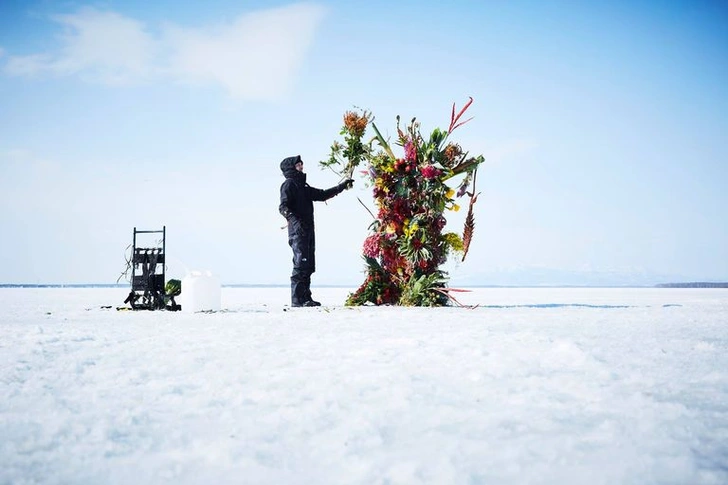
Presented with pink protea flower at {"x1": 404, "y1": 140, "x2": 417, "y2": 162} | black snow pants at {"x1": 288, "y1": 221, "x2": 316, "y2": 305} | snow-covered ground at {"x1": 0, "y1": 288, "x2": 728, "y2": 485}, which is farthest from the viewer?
black snow pants at {"x1": 288, "y1": 221, "x2": 316, "y2": 305}

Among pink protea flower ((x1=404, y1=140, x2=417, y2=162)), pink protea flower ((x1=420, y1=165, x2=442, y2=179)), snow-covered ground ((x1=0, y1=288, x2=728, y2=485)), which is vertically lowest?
snow-covered ground ((x1=0, y1=288, x2=728, y2=485))

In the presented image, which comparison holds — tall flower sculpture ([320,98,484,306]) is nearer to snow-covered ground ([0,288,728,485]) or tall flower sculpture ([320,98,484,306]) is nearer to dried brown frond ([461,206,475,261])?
dried brown frond ([461,206,475,261])

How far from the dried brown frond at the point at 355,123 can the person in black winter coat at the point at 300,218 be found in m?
0.81

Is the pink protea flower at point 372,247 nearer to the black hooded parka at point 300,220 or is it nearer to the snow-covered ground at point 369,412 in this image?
the black hooded parka at point 300,220

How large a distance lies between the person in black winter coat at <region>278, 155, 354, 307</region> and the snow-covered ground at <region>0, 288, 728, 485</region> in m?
4.93

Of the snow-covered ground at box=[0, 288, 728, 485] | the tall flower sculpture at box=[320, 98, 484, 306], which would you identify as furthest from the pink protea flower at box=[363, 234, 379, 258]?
the snow-covered ground at box=[0, 288, 728, 485]

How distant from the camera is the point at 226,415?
2.00 meters

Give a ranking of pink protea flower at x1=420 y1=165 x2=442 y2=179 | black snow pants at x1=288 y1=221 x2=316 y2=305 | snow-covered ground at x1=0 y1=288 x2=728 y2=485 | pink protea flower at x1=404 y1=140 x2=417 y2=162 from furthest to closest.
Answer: black snow pants at x1=288 y1=221 x2=316 y2=305
pink protea flower at x1=404 y1=140 x2=417 y2=162
pink protea flower at x1=420 y1=165 x2=442 y2=179
snow-covered ground at x1=0 y1=288 x2=728 y2=485

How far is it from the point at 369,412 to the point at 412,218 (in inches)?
246

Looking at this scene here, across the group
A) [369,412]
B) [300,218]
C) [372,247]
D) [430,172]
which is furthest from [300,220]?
[369,412]

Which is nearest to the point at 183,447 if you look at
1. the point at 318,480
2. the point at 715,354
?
the point at 318,480

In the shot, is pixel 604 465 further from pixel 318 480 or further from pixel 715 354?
pixel 715 354

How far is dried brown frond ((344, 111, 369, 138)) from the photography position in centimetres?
852

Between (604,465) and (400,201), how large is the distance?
679cm
